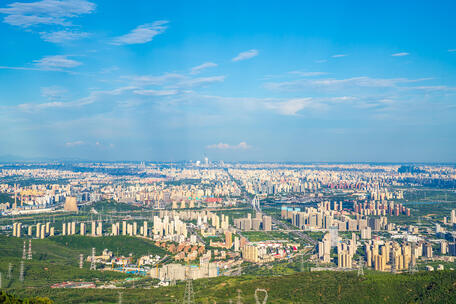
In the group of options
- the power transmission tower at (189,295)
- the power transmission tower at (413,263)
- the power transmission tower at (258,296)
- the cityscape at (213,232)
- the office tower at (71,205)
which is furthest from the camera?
the office tower at (71,205)

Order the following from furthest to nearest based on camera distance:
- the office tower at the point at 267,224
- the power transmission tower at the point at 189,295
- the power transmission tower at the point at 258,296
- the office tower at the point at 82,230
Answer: the office tower at the point at 267,224, the office tower at the point at 82,230, the power transmission tower at the point at 258,296, the power transmission tower at the point at 189,295

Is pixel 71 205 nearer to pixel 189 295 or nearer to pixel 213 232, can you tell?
pixel 213 232

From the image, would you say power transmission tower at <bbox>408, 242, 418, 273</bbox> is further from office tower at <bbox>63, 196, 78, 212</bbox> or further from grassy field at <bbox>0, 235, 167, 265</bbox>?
office tower at <bbox>63, 196, 78, 212</bbox>

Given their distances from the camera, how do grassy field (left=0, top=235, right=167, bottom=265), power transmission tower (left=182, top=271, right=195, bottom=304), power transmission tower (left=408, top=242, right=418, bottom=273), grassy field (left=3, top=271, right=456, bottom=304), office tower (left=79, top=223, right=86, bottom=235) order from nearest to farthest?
power transmission tower (left=182, top=271, right=195, bottom=304), grassy field (left=3, top=271, right=456, bottom=304), power transmission tower (left=408, top=242, right=418, bottom=273), grassy field (left=0, top=235, right=167, bottom=265), office tower (left=79, top=223, right=86, bottom=235)

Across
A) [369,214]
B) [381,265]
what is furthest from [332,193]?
[381,265]

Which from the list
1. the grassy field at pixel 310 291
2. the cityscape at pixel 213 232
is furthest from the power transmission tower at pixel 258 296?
the cityscape at pixel 213 232

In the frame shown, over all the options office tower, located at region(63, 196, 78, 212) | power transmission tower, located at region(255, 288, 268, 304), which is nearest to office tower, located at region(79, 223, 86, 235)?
office tower, located at region(63, 196, 78, 212)

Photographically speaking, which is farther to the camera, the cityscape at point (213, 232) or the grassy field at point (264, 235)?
the grassy field at point (264, 235)

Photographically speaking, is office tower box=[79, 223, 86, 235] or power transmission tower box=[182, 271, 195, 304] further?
office tower box=[79, 223, 86, 235]

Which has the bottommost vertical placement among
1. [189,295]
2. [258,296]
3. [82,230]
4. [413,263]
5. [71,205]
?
[413,263]

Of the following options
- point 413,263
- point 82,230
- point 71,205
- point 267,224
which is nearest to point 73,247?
point 82,230

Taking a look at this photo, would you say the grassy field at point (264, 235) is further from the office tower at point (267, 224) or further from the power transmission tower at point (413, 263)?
the power transmission tower at point (413, 263)
